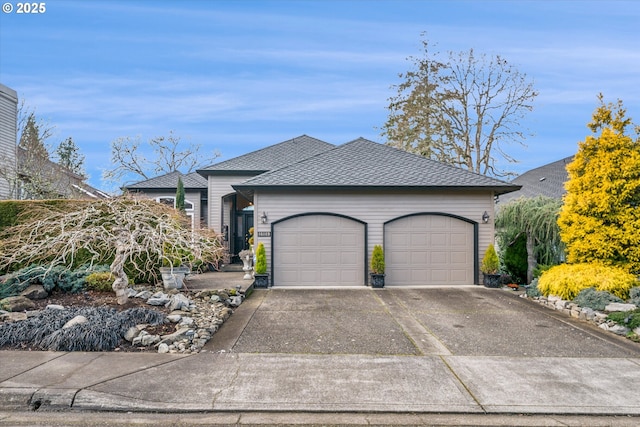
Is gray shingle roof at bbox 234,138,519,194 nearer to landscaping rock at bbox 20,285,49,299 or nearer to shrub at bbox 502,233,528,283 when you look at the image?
shrub at bbox 502,233,528,283

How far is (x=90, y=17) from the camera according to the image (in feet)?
33.6

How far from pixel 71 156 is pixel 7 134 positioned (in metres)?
14.5

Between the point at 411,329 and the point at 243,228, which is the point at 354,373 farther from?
the point at 243,228

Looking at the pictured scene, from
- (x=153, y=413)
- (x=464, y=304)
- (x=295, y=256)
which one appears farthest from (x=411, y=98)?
(x=153, y=413)

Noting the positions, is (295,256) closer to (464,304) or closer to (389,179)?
(389,179)

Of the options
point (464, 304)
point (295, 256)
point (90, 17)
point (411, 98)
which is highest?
point (411, 98)

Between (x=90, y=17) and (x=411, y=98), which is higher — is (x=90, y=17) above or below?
below

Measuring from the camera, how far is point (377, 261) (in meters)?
11.0

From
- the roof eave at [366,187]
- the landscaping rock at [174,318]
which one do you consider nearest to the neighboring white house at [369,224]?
the roof eave at [366,187]

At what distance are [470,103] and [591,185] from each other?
1404 cm

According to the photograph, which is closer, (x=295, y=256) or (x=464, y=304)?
(x=464, y=304)

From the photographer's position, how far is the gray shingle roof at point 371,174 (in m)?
11.3

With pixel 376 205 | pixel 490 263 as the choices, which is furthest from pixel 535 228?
pixel 376 205

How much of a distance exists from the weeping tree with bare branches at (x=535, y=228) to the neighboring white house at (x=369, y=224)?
79 centimetres
